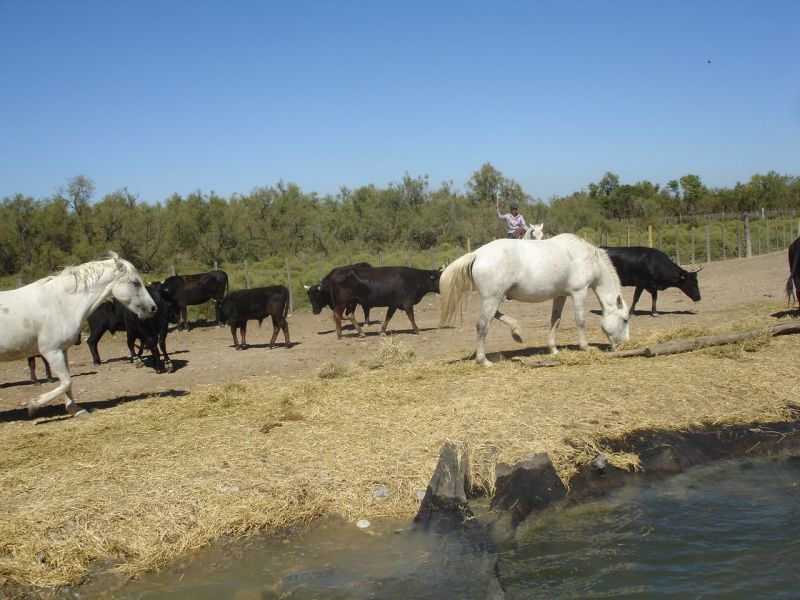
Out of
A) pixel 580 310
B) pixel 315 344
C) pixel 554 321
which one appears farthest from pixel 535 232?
pixel 315 344

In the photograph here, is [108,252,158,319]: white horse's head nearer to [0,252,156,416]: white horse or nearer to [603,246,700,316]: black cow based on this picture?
[0,252,156,416]: white horse

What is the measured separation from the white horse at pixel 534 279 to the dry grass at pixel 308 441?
2.80 ft

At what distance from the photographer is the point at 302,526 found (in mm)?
6238

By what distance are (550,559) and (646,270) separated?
12.0 m

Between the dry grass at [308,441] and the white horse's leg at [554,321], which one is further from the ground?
the white horse's leg at [554,321]

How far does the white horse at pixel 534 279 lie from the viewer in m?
10.9

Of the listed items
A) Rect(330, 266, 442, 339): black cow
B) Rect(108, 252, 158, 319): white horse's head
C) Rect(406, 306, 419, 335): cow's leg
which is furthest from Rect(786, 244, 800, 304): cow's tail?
Rect(108, 252, 158, 319): white horse's head

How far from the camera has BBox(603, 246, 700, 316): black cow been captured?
16.5m

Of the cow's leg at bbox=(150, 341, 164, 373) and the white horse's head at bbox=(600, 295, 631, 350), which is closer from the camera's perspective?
the white horse's head at bbox=(600, 295, 631, 350)

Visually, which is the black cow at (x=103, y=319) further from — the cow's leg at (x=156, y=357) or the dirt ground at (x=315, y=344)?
the cow's leg at (x=156, y=357)

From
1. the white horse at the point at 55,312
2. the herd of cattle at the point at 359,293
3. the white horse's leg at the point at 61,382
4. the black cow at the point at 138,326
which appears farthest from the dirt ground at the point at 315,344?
the white horse at the point at 55,312

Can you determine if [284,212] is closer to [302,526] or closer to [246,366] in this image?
[246,366]

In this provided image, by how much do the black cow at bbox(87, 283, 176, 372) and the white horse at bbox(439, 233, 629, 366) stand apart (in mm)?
5521

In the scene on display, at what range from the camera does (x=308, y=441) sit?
7879 mm
